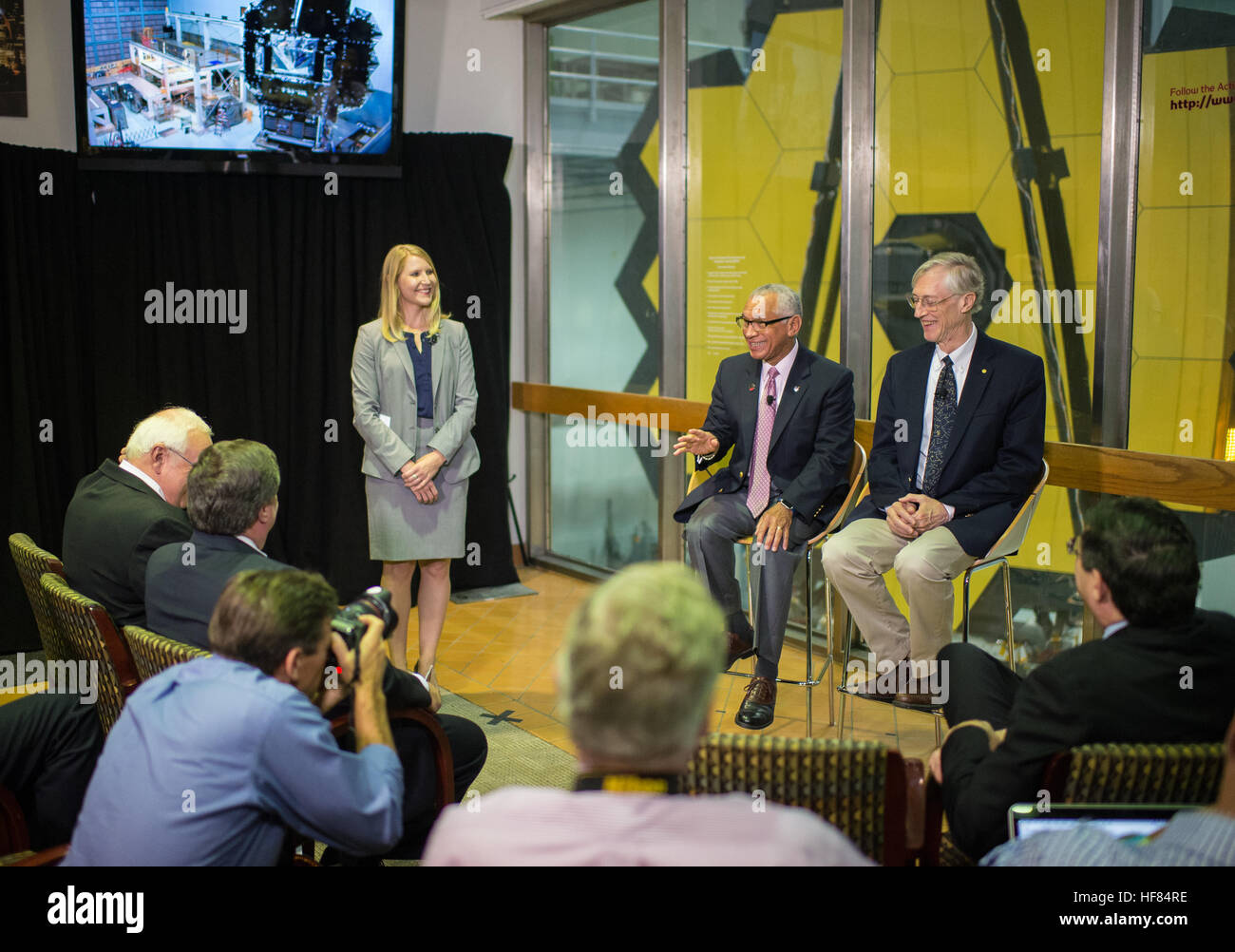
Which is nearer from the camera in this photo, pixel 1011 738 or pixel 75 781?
pixel 1011 738

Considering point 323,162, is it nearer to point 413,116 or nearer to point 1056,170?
point 413,116

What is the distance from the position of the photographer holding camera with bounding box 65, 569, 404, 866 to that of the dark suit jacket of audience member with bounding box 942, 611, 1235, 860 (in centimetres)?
109

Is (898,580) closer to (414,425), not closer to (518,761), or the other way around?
(518,761)

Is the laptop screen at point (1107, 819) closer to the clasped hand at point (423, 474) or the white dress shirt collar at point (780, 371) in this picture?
the white dress shirt collar at point (780, 371)

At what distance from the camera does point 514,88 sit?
6602 mm

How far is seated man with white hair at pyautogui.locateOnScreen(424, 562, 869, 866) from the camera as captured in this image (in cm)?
127

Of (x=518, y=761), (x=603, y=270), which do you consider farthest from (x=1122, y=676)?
(x=603, y=270)

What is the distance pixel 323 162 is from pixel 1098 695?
15.8 ft

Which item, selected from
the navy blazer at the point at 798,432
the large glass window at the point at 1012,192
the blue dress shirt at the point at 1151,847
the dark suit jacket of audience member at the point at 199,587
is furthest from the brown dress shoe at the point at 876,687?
the blue dress shirt at the point at 1151,847

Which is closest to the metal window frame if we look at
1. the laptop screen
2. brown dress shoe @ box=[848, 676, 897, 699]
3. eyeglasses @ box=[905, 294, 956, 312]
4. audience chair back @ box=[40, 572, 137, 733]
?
eyeglasses @ box=[905, 294, 956, 312]

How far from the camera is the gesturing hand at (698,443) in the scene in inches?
170

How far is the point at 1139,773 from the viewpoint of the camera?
1803 millimetres

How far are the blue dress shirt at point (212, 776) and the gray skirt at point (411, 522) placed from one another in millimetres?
2642
